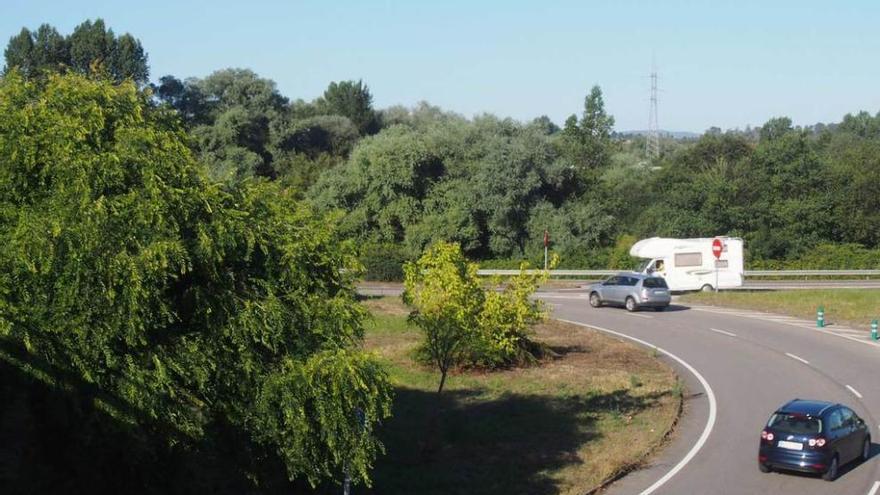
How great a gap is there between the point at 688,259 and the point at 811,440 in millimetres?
31768

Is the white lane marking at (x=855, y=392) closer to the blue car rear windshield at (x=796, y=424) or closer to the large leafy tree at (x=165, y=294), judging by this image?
the blue car rear windshield at (x=796, y=424)

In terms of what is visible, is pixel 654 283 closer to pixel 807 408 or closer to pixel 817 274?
pixel 817 274

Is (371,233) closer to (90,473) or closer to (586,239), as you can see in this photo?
(586,239)

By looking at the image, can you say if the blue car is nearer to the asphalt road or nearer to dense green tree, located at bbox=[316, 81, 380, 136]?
the asphalt road

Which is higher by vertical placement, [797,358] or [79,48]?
[79,48]

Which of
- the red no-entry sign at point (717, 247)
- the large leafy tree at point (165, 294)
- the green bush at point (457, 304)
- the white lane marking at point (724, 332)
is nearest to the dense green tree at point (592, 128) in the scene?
the red no-entry sign at point (717, 247)

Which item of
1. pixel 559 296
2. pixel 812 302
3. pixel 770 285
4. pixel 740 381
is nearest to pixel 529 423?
pixel 740 381

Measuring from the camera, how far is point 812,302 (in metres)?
44.1

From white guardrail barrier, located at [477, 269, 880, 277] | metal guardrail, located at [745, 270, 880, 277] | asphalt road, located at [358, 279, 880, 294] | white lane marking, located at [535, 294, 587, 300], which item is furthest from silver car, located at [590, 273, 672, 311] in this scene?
metal guardrail, located at [745, 270, 880, 277]

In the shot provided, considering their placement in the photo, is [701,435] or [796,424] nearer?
[796,424]

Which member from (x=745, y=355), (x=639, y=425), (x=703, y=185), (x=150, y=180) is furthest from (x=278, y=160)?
(x=150, y=180)

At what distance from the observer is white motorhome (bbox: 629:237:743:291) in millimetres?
48875

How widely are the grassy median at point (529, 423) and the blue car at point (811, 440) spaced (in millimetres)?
2756

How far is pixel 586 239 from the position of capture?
211ft
